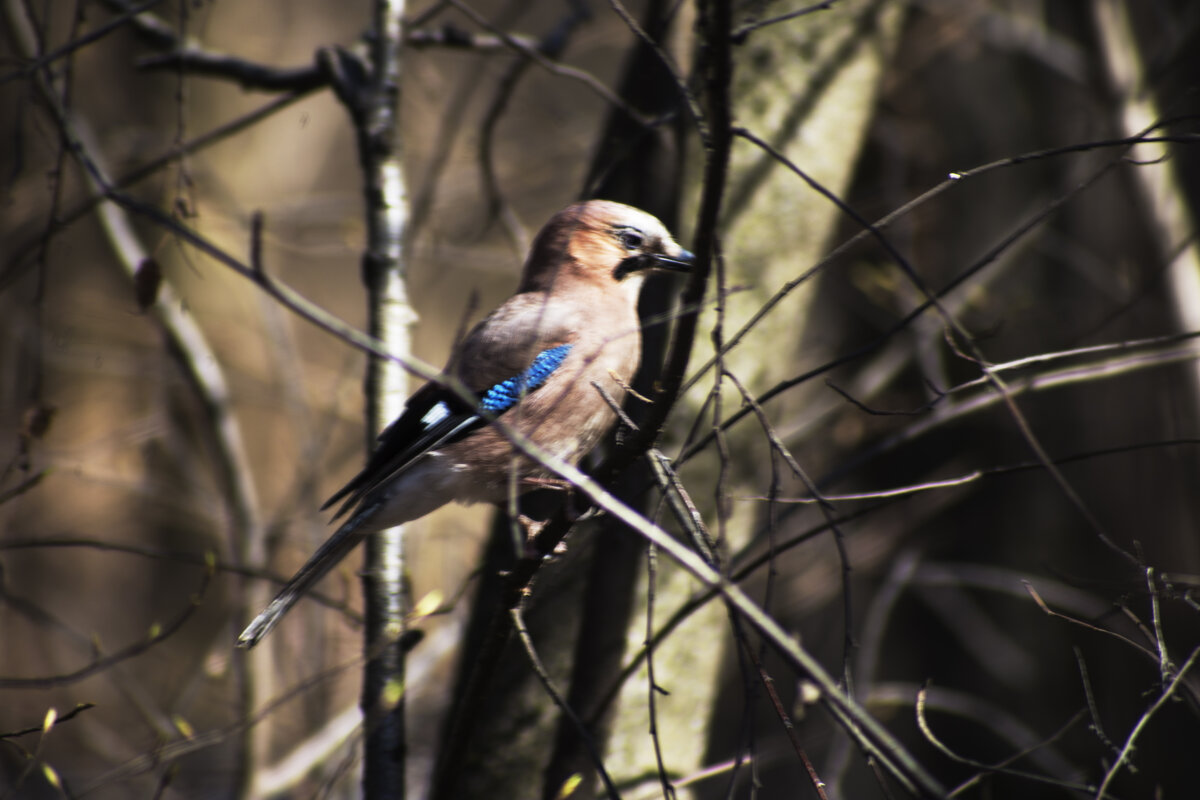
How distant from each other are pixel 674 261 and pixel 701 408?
2.03 ft

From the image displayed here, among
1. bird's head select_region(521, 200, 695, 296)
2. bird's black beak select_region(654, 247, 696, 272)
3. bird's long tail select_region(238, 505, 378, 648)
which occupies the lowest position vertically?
bird's long tail select_region(238, 505, 378, 648)

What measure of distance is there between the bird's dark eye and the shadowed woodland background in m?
0.24

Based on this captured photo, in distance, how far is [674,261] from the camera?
10.2 ft

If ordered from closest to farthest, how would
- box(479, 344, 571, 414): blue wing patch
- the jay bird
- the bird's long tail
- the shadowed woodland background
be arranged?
the shadowed woodland background → the bird's long tail → the jay bird → box(479, 344, 571, 414): blue wing patch

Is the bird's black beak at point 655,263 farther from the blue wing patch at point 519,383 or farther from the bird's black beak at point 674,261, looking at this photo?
the blue wing patch at point 519,383

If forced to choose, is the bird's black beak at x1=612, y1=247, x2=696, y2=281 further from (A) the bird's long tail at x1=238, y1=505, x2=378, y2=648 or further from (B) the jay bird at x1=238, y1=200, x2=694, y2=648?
(A) the bird's long tail at x1=238, y1=505, x2=378, y2=648

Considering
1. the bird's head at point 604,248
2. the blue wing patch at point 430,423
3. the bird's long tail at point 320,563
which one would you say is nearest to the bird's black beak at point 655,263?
the bird's head at point 604,248

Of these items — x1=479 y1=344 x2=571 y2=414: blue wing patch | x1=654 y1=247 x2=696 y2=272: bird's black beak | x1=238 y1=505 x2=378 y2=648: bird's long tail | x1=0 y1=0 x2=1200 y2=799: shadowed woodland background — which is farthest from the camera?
x1=654 y1=247 x2=696 y2=272: bird's black beak

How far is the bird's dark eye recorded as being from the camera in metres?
3.15

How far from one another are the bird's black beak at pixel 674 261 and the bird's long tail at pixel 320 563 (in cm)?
121

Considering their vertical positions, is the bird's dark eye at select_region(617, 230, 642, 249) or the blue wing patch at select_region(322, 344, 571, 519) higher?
the bird's dark eye at select_region(617, 230, 642, 249)

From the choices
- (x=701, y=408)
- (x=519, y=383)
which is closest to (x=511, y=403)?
(x=519, y=383)

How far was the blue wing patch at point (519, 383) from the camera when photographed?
2912 mm

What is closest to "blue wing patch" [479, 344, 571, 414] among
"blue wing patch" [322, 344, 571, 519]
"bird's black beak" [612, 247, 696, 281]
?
"blue wing patch" [322, 344, 571, 519]
